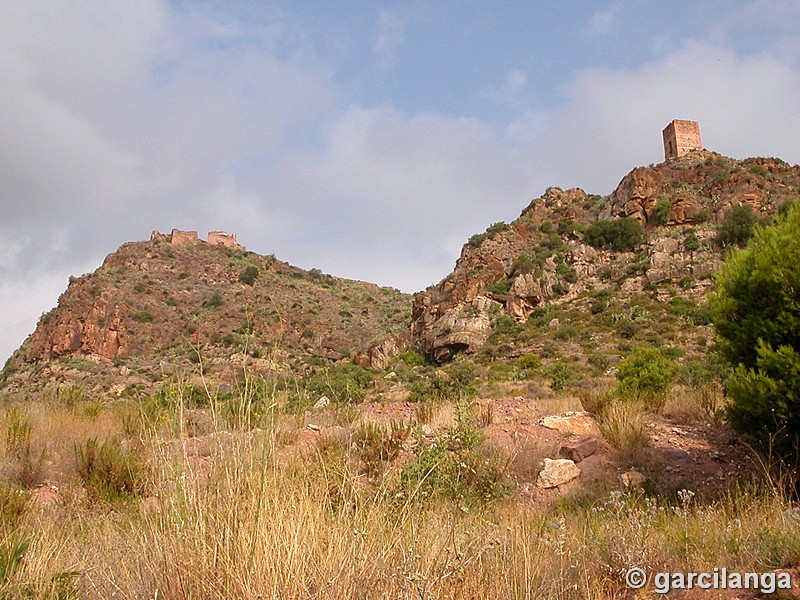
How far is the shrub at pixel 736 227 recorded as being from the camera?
26484 mm

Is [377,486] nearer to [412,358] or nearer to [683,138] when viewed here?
[412,358]

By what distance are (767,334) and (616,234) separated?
94.8 ft

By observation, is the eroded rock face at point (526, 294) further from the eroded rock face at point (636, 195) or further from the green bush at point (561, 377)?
the eroded rock face at point (636, 195)

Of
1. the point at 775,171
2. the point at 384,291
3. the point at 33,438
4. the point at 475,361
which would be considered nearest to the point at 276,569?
the point at 33,438

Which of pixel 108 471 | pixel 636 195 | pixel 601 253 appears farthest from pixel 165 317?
pixel 636 195

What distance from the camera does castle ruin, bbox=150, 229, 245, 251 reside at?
53.7 metres

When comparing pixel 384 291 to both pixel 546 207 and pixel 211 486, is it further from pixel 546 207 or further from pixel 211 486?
pixel 211 486

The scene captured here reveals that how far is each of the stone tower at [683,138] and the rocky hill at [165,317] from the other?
84.1 feet

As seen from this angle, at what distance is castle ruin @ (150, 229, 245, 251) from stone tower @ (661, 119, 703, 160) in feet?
141

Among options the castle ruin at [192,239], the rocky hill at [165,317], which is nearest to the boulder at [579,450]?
the rocky hill at [165,317]

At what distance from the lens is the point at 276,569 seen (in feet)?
6.76

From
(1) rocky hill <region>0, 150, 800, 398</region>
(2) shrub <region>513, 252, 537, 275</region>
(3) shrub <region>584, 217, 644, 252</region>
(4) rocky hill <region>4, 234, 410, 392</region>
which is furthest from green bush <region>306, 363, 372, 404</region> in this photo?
(3) shrub <region>584, 217, 644, 252</region>

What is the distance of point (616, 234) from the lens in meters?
31.3

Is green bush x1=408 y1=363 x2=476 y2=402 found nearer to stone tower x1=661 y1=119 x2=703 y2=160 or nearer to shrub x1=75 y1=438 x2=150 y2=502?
shrub x1=75 y1=438 x2=150 y2=502
